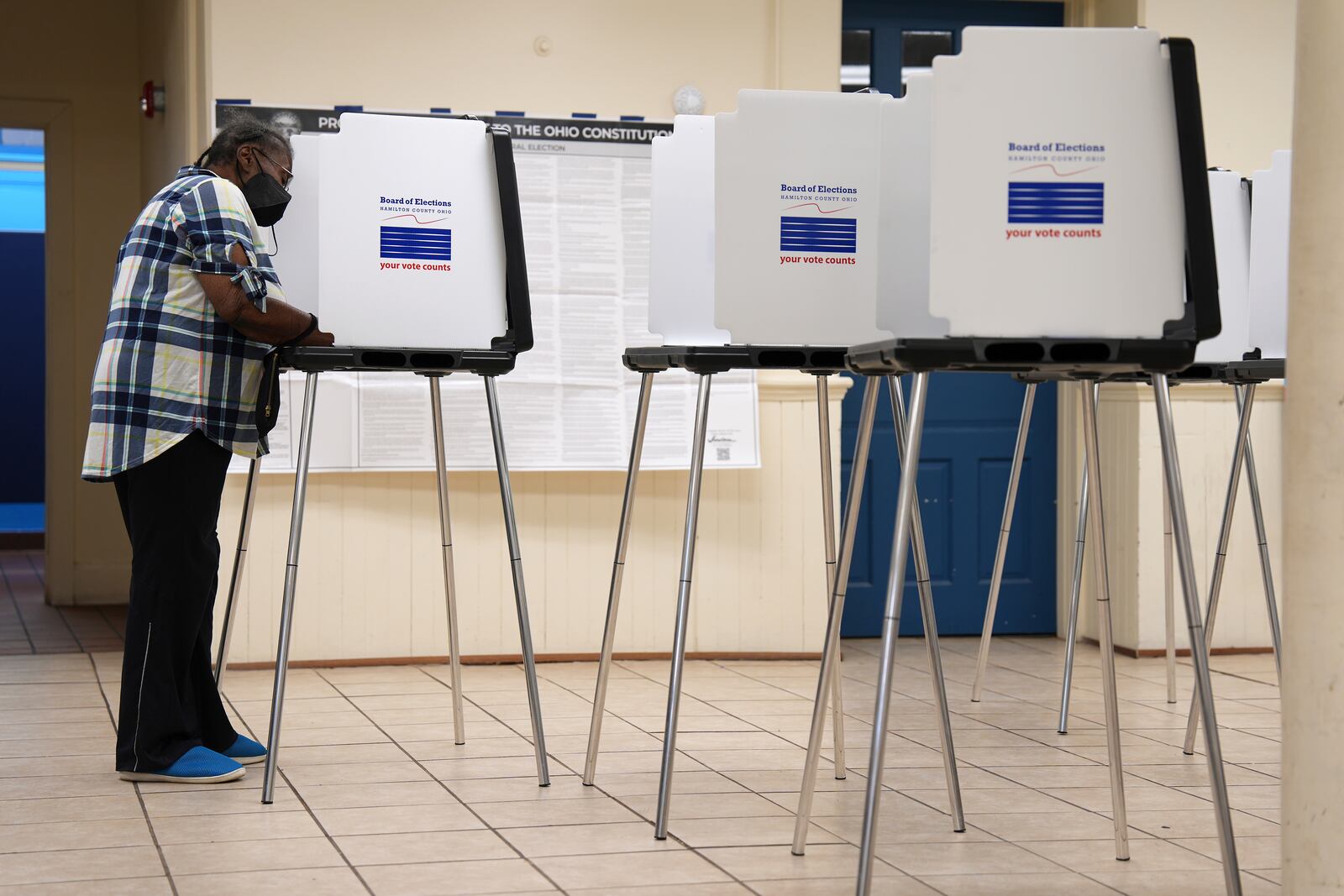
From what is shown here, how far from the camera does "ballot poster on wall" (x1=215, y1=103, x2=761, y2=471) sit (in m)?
4.79

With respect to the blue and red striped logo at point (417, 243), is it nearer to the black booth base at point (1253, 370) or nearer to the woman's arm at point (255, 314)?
the woman's arm at point (255, 314)

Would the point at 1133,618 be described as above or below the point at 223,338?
below

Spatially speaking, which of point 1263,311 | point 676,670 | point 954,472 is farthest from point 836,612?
point 954,472

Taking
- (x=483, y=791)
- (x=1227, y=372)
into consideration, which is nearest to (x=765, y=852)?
(x=483, y=791)

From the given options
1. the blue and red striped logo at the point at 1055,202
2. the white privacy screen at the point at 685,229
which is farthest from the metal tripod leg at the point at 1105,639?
the white privacy screen at the point at 685,229

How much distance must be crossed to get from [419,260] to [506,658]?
6.82 ft

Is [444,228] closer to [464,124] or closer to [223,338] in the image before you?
[464,124]

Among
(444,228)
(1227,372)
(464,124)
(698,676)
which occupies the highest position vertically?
(464,124)

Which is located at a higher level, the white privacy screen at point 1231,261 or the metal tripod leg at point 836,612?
the white privacy screen at point 1231,261

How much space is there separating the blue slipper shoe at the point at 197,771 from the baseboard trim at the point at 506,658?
1.45 meters

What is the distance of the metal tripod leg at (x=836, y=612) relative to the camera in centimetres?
258

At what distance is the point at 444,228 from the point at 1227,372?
1977 mm

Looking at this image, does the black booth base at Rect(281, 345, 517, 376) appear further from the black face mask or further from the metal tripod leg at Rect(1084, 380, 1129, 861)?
the metal tripod leg at Rect(1084, 380, 1129, 861)

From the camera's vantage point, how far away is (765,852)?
8.95 feet
